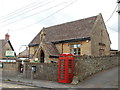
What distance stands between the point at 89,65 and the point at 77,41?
747cm

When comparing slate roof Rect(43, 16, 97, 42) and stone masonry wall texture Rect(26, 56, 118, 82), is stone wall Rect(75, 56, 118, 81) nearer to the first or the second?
stone masonry wall texture Rect(26, 56, 118, 82)

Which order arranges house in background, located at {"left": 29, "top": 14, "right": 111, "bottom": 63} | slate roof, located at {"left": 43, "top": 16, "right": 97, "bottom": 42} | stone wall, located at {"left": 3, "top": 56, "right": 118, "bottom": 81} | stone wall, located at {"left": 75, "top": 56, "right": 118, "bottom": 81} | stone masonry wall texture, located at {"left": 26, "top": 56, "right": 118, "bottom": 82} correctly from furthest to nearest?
slate roof, located at {"left": 43, "top": 16, "right": 97, "bottom": 42}
house in background, located at {"left": 29, "top": 14, "right": 111, "bottom": 63}
stone wall, located at {"left": 3, "top": 56, "right": 118, "bottom": 81}
stone masonry wall texture, located at {"left": 26, "top": 56, "right": 118, "bottom": 82}
stone wall, located at {"left": 75, "top": 56, "right": 118, "bottom": 81}

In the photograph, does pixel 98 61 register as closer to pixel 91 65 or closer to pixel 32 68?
pixel 91 65

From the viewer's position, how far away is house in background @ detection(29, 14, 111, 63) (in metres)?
21.8

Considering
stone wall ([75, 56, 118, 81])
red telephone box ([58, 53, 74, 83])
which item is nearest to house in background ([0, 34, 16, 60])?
red telephone box ([58, 53, 74, 83])

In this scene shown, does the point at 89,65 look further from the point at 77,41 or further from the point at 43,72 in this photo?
the point at 77,41

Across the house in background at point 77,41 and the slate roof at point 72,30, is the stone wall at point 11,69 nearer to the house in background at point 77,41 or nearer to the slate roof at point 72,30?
the house in background at point 77,41

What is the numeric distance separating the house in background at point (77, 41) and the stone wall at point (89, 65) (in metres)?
3.11

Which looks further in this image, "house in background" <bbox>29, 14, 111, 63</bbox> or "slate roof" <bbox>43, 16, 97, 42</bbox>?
"slate roof" <bbox>43, 16, 97, 42</bbox>

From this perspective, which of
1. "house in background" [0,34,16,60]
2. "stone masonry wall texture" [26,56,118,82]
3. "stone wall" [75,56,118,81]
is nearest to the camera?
"stone wall" [75,56,118,81]

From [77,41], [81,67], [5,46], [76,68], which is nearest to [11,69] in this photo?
[77,41]

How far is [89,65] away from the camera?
1593 centimetres

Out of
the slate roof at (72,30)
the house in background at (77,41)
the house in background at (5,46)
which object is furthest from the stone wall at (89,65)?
the house in background at (5,46)

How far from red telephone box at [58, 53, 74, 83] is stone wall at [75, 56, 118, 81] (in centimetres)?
60
